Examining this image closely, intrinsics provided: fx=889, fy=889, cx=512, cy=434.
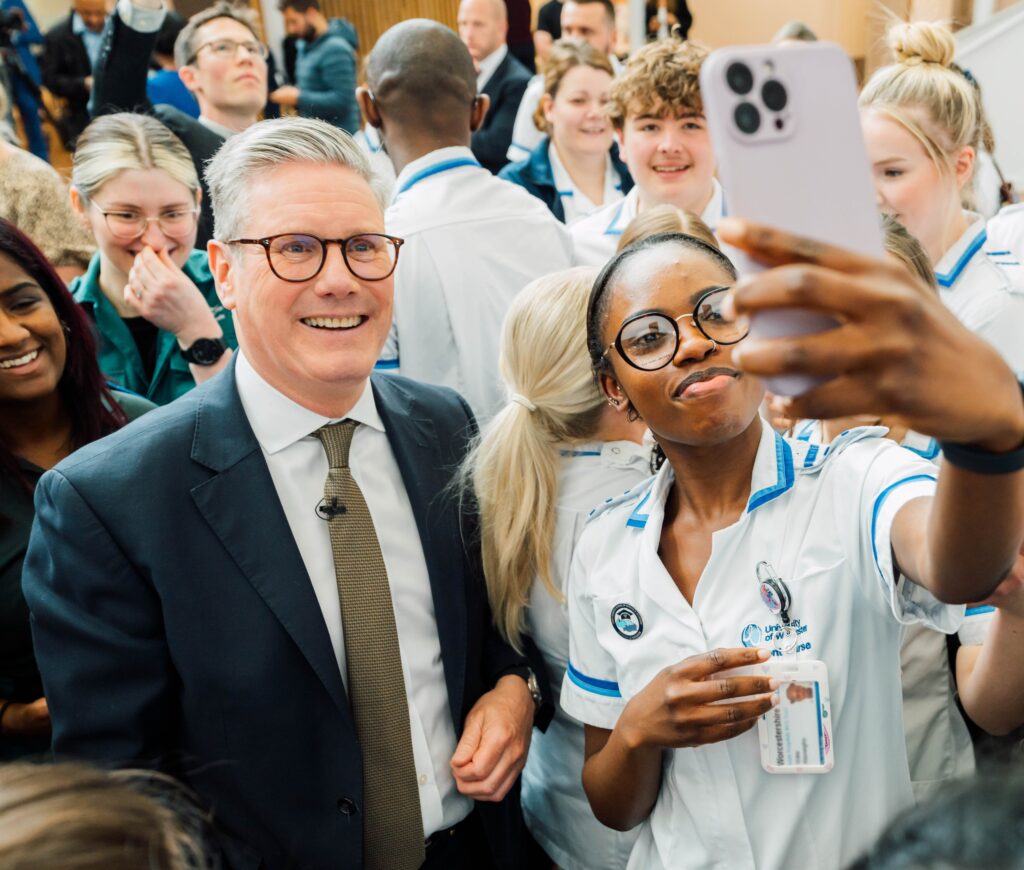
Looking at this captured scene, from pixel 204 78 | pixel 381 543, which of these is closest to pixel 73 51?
pixel 204 78

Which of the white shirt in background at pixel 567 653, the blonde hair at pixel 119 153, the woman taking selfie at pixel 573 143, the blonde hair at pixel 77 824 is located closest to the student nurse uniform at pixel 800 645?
the white shirt in background at pixel 567 653

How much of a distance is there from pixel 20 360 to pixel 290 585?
2.86ft

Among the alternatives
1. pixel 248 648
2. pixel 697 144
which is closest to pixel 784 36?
pixel 697 144

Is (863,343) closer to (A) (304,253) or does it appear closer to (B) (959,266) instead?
(A) (304,253)

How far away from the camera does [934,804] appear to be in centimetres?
55

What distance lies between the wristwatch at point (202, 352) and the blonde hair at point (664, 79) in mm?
1519

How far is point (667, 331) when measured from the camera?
1.29 metres

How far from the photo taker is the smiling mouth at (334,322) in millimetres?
1448

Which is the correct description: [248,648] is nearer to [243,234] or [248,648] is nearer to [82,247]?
[243,234]

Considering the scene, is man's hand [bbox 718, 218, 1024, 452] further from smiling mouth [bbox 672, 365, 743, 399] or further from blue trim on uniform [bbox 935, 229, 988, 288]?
blue trim on uniform [bbox 935, 229, 988, 288]

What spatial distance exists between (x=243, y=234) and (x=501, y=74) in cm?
386

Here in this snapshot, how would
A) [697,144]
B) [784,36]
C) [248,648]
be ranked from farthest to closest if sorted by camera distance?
[784,36] < [697,144] < [248,648]

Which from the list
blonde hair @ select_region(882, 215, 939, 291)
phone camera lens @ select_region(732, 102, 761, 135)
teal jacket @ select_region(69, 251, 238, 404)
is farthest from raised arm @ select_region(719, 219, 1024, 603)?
teal jacket @ select_region(69, 251, 238, 404)

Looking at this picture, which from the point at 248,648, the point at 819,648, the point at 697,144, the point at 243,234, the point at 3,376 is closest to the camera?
the point at 819,648
